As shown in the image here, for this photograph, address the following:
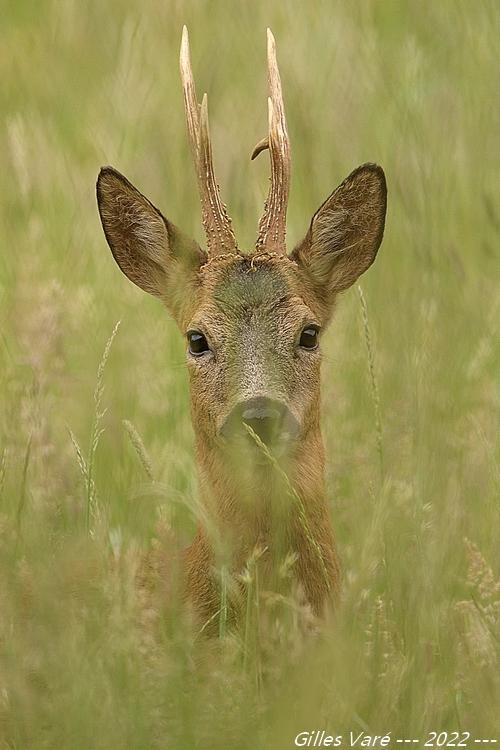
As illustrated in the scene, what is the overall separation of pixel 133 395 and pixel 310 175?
4.75ft

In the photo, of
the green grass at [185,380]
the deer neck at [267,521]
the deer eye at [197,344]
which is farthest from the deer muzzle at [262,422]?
the deer eye at [197,344]

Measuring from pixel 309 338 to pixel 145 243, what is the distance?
0.67m

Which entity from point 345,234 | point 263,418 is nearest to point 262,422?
point 263,418

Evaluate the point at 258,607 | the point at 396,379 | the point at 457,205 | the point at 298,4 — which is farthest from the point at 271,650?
the point at 298,4

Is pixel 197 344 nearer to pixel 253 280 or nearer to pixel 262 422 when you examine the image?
pixel 253 280

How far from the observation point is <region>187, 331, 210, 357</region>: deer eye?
179 inches

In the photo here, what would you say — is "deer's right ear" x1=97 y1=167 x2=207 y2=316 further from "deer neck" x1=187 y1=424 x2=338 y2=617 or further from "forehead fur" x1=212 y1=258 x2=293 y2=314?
"deer neck" x1=187 y1=424 x2=338 y2=617

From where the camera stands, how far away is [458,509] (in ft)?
12.7

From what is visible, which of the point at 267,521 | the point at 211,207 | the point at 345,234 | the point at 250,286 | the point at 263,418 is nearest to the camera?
the point at 263,418

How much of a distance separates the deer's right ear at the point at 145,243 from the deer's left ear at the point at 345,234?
0.31m

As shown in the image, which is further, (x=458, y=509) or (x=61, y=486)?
(x=61, y=486)

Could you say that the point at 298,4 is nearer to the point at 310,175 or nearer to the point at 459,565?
the point at 310,175

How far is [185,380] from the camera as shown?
5.32 metres

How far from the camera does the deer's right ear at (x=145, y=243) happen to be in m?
4.80
